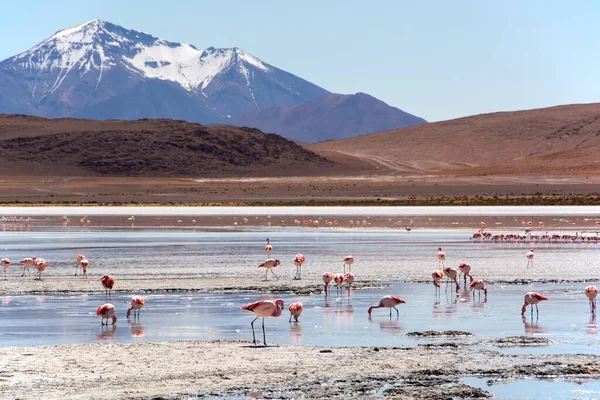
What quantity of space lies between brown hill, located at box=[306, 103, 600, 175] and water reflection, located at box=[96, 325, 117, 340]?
11090 cm

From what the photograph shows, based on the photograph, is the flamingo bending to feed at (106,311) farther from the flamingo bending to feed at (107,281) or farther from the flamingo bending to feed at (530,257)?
the flamingo bending to feed at (530,257)

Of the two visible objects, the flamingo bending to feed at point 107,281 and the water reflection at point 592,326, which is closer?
the water reflection at point 592,326

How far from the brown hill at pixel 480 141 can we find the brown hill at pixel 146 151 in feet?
34.0

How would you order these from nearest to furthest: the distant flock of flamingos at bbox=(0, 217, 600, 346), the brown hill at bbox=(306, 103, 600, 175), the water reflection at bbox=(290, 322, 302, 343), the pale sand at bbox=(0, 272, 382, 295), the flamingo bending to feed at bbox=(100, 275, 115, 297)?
the distant flock of flamingos at bbox=(0, 217, 600, 346) → the water reflection at bbox=(290, 322, 302, 343) → the flamingo bending to feed at bbox=(100, 275, 115, 297) → the pale sand at bbox=(0, 272, 382, 295) → the brown hill at bbox=(306, 103, 600, 175)

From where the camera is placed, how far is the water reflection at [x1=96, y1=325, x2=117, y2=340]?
13.7 meters

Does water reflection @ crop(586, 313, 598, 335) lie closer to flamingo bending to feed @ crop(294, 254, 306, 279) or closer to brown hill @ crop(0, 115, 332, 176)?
flamingo bending to feed @ crop(294, 254, 306, 279)

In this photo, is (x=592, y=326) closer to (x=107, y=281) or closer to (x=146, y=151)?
(x=107, y=281)

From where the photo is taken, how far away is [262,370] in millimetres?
11281

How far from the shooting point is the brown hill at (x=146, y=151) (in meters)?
124

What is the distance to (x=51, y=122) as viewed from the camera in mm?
152375

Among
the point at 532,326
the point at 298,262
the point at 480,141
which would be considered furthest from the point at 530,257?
the point at 480,141

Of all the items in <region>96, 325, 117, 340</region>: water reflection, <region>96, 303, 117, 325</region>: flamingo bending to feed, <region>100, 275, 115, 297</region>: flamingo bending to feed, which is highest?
<region>100, 275, 115, 297</region>: flamingo bending to feed

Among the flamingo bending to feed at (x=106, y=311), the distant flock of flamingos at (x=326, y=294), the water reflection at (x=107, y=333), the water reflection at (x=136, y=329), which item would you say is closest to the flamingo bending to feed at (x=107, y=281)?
the distant flock of flamingos at (x=326, y=294)

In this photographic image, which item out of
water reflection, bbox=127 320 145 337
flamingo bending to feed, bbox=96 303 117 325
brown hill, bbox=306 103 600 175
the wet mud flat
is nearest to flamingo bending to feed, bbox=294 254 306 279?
water reflection, bbox=127 320 145 337
